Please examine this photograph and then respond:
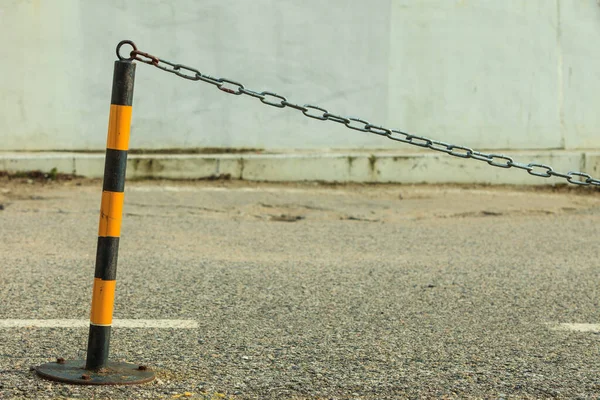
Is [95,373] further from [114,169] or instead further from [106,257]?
[114,169]

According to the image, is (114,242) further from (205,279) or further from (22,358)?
(205,279)

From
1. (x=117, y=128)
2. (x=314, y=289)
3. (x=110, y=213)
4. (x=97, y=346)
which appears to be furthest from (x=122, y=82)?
(x=314, y=289)

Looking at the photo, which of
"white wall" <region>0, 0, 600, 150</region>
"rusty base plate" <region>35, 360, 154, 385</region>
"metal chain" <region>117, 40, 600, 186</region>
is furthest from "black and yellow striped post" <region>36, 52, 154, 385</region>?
"white wall" <region>0, 0, 600, 150</region>

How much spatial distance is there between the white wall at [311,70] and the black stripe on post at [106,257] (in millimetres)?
6823

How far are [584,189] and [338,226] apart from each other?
3673mm

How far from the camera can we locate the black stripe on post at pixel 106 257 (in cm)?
361

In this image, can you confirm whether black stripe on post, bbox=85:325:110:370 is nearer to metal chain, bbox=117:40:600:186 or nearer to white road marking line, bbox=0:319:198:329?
white road marking line, bbox=0:319:198:329

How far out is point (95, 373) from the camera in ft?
12.1

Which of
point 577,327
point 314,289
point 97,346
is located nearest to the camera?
point 97,346

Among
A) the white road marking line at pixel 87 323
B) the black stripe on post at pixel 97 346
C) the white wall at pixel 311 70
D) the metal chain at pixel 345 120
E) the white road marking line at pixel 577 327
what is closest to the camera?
the black stripe on post at pixel 97 346

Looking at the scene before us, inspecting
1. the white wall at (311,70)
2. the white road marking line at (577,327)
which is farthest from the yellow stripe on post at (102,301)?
the white wall at (311,70)

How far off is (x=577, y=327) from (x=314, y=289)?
5.19 feet

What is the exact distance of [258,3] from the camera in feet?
34.1

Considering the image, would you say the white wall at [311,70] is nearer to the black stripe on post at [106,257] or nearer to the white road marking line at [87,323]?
the white road marking line at [87,323]
